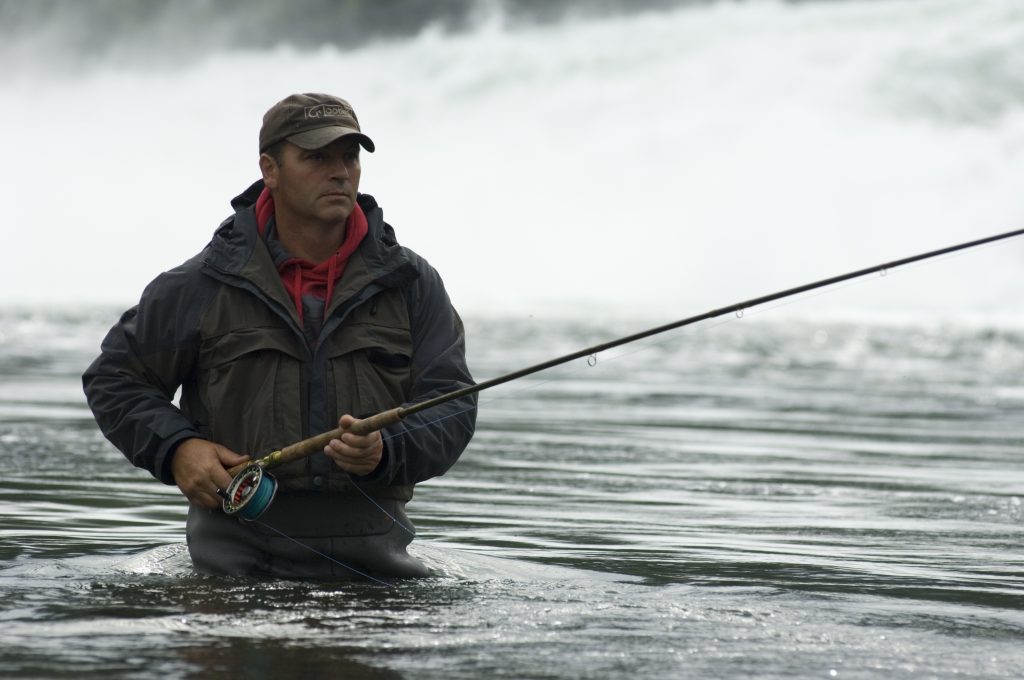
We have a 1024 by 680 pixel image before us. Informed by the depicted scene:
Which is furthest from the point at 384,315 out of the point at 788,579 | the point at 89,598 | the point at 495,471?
the point at 495,471

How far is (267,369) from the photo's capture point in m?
4.88

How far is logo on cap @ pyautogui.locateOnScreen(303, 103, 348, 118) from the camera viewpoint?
16.3 ft

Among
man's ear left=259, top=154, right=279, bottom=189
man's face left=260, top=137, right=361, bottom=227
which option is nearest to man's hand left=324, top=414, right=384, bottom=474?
man's face left=260, top=137, right=361, bottom=227

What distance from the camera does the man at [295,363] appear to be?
16.0 feet

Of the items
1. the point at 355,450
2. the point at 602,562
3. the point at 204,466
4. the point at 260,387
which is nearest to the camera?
the point at 355,450

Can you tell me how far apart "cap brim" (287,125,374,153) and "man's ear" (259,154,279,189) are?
0.40 ft

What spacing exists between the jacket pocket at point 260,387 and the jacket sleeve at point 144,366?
11 cm

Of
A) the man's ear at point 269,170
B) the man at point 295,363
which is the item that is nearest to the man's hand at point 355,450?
the man at point 295,363

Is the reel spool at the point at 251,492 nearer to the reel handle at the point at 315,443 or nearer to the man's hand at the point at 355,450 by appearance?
the reel handle at the point at 315,443

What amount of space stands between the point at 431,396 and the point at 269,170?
81 centimetres

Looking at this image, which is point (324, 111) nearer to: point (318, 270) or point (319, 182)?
point (319, 182)

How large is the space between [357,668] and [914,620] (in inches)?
67.2

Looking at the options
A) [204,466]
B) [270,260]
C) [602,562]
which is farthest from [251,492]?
[602,562]

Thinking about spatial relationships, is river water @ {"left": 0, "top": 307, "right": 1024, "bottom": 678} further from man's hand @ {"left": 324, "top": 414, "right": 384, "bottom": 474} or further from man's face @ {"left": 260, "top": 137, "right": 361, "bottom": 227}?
man's face @ {"left": 260, "top": 137, "right": 361, "bottom": 227}
